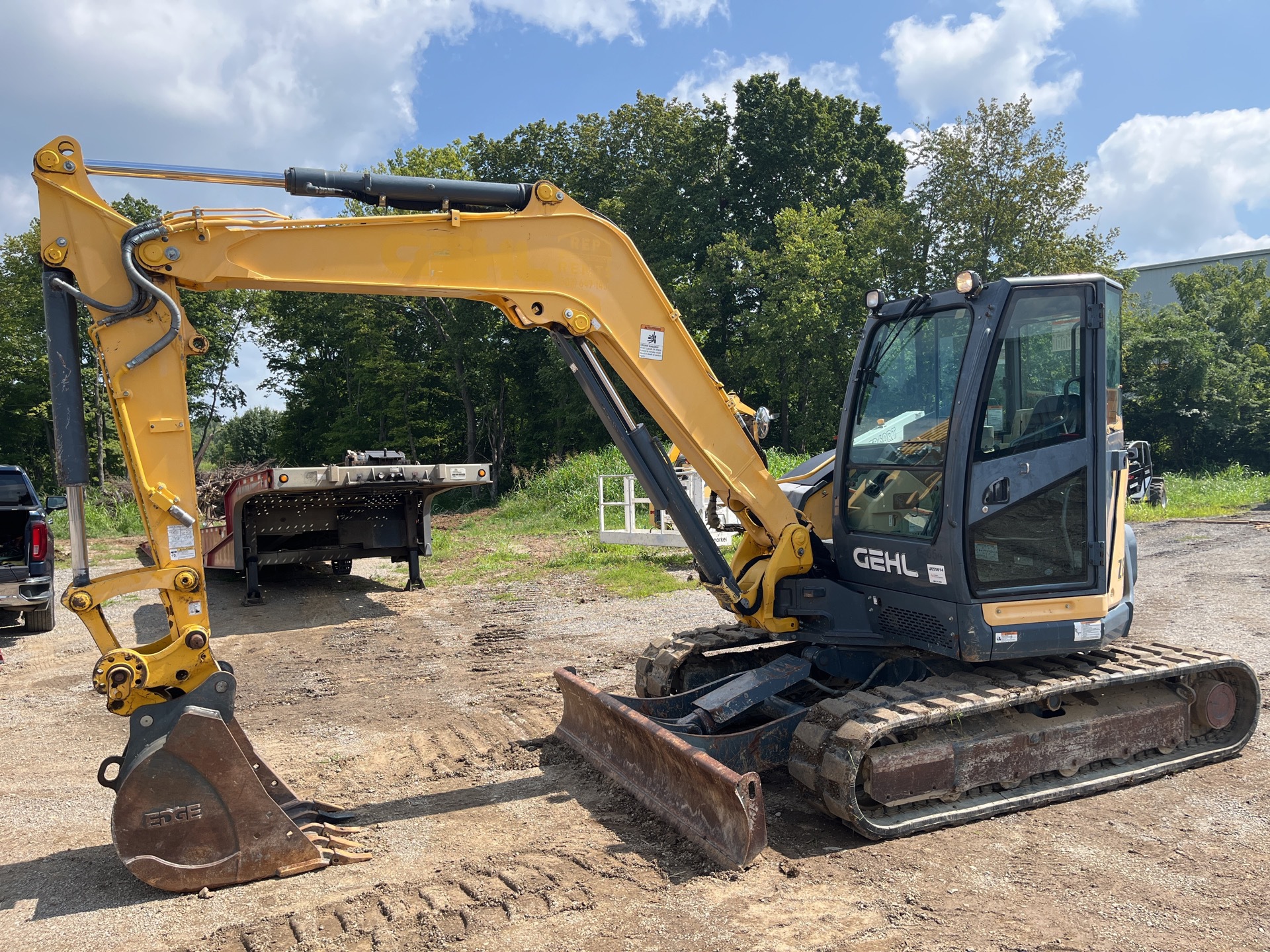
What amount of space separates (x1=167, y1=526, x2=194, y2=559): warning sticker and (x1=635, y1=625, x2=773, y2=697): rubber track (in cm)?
305

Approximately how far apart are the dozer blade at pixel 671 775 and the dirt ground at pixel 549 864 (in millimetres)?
108

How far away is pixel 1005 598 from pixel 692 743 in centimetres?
184

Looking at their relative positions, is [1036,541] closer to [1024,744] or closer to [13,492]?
[1024,744]

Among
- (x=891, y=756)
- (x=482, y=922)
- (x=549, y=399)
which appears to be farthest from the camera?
(x=549, y=399)

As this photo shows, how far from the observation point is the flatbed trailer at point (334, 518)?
34.4 ft

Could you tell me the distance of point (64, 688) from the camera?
7.96 metres

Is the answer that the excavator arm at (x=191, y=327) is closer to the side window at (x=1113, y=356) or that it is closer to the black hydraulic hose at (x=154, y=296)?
the black hydraulic hose at (x=154, y=296)

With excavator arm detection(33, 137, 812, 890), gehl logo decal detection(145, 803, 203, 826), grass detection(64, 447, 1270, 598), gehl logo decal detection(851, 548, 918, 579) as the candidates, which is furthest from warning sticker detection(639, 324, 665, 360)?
grass detection(64, 447, 1270, 598)

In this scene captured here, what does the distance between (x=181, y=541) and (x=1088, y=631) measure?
470 cm

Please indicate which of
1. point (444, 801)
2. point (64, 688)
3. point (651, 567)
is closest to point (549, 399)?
point (651, 567)

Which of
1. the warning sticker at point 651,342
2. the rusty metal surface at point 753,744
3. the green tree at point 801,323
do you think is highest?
the green tree at point 801,323

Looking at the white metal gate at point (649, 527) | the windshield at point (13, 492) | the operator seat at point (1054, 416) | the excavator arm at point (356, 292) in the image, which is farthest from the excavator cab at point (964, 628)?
the windshield at point (13, 492)

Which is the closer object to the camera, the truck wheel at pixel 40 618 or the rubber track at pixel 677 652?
the rubber track at pixel 677 652

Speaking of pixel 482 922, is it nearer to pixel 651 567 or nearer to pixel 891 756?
pixel 891 756
